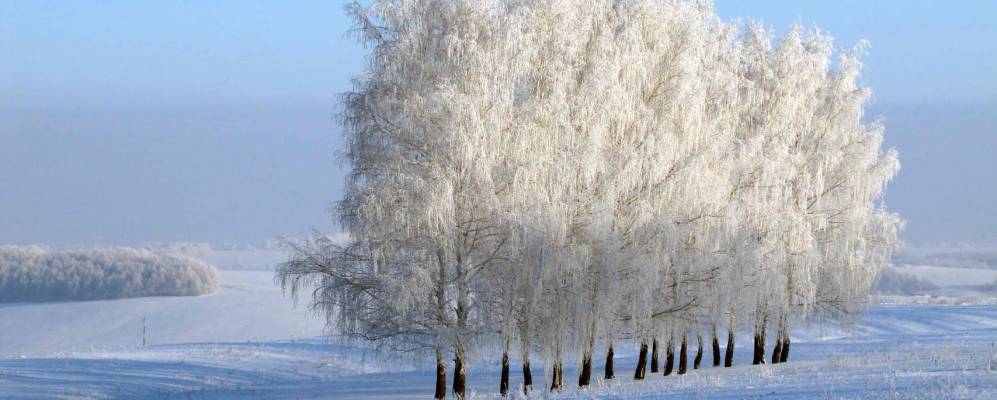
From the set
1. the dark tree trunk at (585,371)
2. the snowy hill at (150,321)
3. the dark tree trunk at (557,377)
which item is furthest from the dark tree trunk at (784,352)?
the snowy hill at (150,321)

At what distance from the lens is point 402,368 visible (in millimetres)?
40594

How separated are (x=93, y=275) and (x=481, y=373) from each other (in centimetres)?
7743

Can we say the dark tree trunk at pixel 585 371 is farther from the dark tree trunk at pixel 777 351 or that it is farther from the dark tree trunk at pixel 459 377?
the dark tree trunk at pixel 777 351

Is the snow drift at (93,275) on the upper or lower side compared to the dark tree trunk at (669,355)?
upper

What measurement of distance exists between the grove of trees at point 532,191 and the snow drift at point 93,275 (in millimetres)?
84917

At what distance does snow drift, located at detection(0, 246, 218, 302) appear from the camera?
101 m

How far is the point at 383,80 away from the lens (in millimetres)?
23062

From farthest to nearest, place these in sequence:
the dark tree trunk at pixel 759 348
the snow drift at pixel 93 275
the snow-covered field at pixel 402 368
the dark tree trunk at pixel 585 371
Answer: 1. the snow drift at pixel 93 275
2. the dark tree trunk at pixel 759 348
3. the dark tree trunk at pixel 585 371
4. the snow-covered field at pixel 402 368

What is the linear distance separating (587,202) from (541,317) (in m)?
2.78

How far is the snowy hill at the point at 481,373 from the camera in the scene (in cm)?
1656

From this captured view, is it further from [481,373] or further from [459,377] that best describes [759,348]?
[459,377]

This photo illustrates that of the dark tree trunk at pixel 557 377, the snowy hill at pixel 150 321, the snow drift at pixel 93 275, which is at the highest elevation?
the snow drift at pixel 93 275

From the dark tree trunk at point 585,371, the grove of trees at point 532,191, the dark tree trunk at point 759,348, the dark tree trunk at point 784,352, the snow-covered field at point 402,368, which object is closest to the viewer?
the snow-covered field at point 402,368

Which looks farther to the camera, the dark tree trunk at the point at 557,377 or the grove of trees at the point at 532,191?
the dark tree trunk at the point at 557,377
